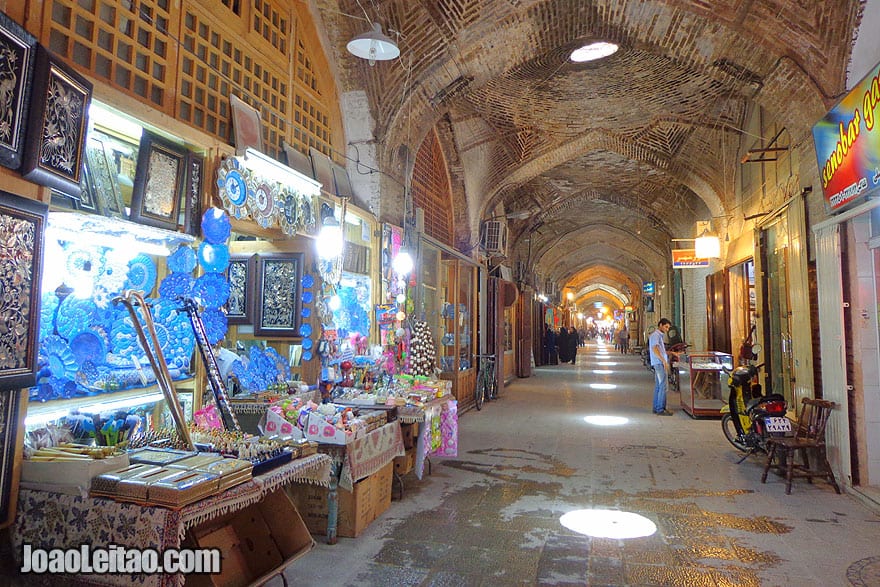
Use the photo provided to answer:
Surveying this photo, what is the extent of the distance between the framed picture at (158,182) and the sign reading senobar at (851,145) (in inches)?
188

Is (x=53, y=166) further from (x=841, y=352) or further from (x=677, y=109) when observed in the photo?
(x=677, y=109)

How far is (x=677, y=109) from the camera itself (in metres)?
8.90

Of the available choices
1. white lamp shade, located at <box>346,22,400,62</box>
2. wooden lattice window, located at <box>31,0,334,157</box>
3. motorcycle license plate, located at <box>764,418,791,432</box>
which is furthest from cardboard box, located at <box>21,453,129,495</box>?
motorcycle license plate, located at <box>764,418,791,432</box>

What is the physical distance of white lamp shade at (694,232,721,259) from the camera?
9492 millimetres

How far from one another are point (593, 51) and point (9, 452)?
7.41 metres

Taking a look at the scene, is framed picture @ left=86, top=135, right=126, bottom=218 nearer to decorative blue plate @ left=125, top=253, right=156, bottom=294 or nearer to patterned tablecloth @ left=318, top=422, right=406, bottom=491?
decorative blue plate @ left=125, top=253, right=156, bottom=294

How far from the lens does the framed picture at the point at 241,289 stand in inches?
202

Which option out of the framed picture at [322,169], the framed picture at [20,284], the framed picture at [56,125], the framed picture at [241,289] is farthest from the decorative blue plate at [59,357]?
the framed picture at [322,169]

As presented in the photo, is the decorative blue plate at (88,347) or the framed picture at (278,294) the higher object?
the framed picture at (278,294)

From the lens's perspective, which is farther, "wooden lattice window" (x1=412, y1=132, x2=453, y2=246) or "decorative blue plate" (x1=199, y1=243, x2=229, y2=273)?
"wooden lattice window" (x1=412, y1=132, x2=453, y2=246)

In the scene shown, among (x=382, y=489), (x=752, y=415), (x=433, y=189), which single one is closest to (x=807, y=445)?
(x=752, y=415)

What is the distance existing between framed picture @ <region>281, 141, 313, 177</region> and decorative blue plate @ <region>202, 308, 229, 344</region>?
165 cm

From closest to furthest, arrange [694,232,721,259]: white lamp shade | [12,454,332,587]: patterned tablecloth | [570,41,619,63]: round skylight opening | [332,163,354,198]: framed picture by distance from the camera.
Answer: [12,454,332,587]: patterned tablecloth
[332,163,354,198]: framed picture
[570,41,619,63]: round skylight opening
[694,232,721,259]: white lamp shade

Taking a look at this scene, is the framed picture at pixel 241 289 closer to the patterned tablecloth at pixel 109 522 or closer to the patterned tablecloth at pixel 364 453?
the patterned tablecloth at pixel 364 453
